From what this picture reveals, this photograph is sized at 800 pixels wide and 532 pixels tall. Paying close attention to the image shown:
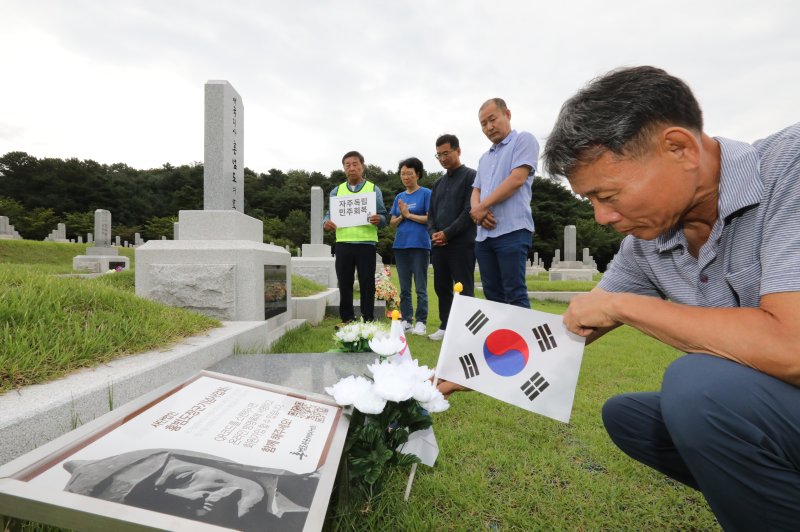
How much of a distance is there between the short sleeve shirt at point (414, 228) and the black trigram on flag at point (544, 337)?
3361mm

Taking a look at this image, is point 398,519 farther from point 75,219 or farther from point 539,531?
point 75,219

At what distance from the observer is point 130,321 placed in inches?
92.6

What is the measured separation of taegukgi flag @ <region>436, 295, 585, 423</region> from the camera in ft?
4.51

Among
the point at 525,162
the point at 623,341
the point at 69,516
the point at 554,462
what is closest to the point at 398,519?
the point at 554,462

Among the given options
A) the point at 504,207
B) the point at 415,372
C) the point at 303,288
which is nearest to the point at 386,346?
the point at 415,372

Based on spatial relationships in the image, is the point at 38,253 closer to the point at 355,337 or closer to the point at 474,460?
the point at 355,337

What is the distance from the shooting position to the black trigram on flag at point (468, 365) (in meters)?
1.45

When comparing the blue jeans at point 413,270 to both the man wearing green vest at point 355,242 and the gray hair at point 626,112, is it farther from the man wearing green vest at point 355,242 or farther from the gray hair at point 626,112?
the gray hair at point 626,112

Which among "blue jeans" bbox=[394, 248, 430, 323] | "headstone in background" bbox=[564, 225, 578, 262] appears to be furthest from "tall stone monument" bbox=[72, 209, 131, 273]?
"headstone in background" bbox=[564, 225, 578, 262]

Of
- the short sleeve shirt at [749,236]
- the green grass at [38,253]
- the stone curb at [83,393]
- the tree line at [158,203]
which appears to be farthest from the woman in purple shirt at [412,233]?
the tree line at [158,203]

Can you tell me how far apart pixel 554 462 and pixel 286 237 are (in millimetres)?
36642

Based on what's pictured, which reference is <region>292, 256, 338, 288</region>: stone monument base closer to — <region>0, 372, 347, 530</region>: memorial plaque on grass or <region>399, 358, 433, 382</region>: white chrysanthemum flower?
<region>399, 358, 433, 382</region>: white chrysanthemum flower

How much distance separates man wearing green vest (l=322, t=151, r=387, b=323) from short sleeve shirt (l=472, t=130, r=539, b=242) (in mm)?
1534

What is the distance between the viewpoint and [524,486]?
174 cm
